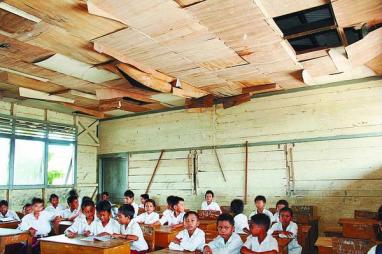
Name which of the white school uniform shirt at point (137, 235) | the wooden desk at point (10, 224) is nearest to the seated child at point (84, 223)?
the white school uniform shirt at point (137, 235)

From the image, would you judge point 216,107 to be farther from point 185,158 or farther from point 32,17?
point 32,17

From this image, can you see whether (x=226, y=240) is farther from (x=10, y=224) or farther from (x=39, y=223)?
(x=10, y=224)

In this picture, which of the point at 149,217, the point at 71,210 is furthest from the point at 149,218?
the point at 71,210

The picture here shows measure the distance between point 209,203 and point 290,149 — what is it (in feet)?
6.97

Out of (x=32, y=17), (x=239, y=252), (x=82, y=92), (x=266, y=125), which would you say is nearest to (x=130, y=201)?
(x=82, y=92)

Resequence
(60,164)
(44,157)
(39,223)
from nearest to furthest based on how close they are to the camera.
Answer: (39,223) < (44,157) < (60,164)

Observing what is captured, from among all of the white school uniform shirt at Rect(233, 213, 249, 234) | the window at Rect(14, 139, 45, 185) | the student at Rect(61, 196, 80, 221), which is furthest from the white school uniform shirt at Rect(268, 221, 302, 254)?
the window at Rect(14, 139, 45, 185)

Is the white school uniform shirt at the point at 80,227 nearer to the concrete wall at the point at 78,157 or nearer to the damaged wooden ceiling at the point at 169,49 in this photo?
the damaged wooden ceiling at the point at 169,49

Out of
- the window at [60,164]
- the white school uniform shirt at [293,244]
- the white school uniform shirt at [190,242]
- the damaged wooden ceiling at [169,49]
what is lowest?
the white school uniform shirt at [293,244]

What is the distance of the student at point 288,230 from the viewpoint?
15.1 ft

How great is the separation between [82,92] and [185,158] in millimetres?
2953

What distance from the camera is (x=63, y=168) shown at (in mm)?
8930

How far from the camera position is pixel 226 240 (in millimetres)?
3646

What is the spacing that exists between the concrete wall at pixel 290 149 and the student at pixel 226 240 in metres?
3.43
